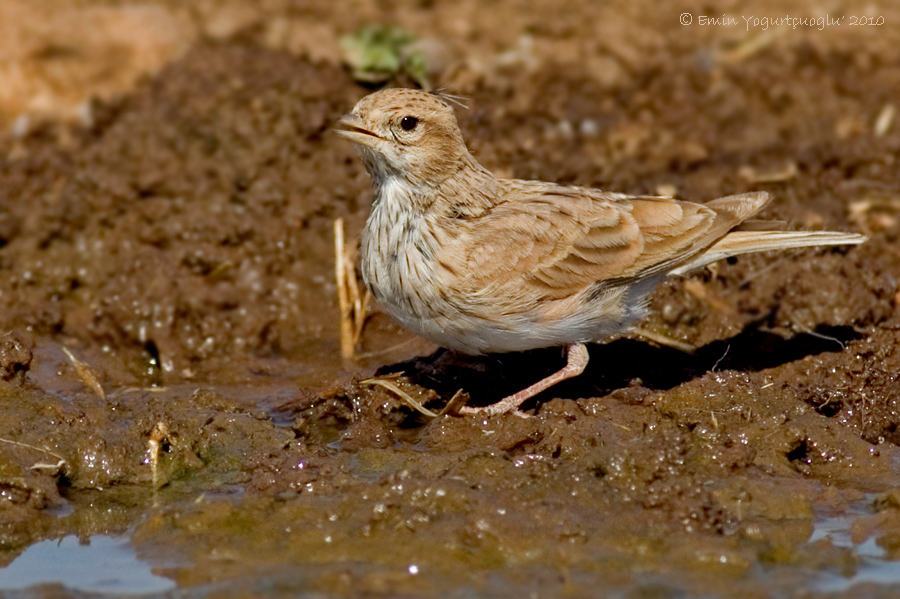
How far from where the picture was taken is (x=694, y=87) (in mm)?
10234

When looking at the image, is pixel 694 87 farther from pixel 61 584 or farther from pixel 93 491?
pixel 61 584

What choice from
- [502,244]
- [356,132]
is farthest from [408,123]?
[502,244]

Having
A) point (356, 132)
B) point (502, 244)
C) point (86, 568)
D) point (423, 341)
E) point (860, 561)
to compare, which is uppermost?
point (356, 132)

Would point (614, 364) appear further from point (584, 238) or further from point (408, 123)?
point (408, 123)

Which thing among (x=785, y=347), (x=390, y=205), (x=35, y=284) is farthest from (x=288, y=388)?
(x=785, y=347)

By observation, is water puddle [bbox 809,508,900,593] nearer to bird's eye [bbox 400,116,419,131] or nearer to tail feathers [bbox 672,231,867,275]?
tail feathers [bbox 672,231,867,275]

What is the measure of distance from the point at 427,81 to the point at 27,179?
3.18 meters

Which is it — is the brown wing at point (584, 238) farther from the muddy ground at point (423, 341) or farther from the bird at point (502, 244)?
the muddy ground at point (423, 341)

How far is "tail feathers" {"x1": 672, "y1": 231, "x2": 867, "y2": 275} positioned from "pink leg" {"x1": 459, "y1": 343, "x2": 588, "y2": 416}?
701 millimetres

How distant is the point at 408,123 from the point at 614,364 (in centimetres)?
195

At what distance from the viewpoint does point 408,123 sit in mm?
6301

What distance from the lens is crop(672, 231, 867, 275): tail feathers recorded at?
6.49 meters

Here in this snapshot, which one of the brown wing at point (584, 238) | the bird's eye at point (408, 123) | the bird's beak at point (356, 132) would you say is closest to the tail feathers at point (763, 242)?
the brown wing at point (584, 238)

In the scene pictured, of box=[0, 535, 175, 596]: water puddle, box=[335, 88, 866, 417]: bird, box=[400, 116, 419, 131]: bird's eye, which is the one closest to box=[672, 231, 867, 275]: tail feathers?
box=[335, 88, 866, 417]: bird
